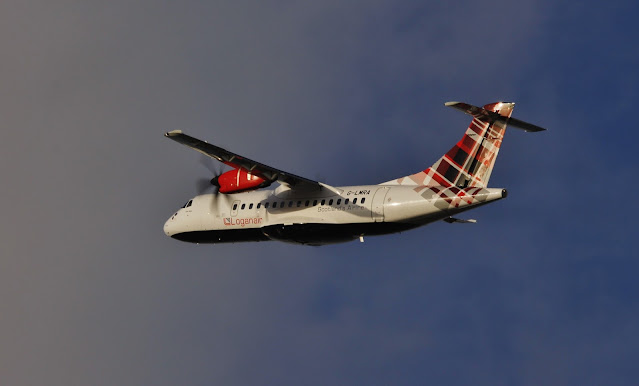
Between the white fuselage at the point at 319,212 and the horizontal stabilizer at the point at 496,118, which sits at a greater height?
the horizontal stabilizer at the point at 496,118

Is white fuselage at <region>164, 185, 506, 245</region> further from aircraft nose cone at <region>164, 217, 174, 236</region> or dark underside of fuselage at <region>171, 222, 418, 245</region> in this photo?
aircraft nose cone at <region>164, 217, 174, 236</region>

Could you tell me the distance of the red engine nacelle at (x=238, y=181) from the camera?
48.0 meters

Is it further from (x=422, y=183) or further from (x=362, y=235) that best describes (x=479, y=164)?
(x=362, y=235)

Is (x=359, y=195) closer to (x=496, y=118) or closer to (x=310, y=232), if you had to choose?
(x=310, y=232)

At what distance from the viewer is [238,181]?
4847cm

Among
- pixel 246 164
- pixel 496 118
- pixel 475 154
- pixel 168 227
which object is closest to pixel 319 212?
pixel 246 164

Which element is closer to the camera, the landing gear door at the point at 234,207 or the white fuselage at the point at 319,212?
the white fuselage at the point at 319,212

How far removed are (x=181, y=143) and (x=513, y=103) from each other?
12905mm

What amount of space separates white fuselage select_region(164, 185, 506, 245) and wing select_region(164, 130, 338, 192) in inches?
17.8

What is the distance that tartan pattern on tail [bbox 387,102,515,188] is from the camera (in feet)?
150

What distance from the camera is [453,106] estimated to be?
4328 centimetres

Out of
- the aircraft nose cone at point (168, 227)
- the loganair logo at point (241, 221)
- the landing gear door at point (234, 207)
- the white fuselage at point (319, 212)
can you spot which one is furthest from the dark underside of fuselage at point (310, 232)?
the aircraft nose cone at point (168, 227)

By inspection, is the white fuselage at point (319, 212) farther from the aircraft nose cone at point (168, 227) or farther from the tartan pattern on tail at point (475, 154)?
the tartan pattern on tail at point (475, 154)

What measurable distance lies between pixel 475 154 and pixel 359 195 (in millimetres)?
4801
